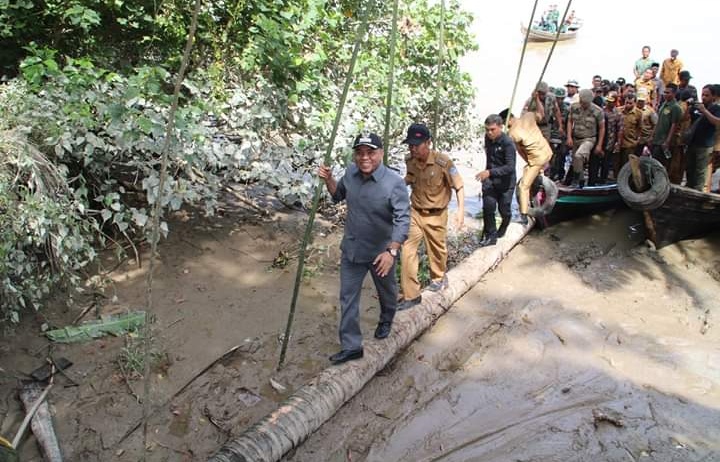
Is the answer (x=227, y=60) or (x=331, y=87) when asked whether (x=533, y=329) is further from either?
(x=227, y=60)

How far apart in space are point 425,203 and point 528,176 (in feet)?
8.74

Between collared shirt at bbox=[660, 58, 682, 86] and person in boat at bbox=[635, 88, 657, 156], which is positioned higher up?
collared shirt at bbox=[660, 58, 682, 86]

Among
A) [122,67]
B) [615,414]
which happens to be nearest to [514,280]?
[615,414]

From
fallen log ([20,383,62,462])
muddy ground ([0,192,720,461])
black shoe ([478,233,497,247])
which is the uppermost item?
black shoe ([478,233,497,247])

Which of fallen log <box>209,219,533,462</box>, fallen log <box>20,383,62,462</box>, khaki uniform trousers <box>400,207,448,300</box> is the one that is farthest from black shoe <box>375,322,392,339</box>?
fallen log <box>20,383,62,462</box>

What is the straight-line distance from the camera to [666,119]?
7449 mm

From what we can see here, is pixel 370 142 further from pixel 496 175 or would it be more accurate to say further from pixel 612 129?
pixel 612 129

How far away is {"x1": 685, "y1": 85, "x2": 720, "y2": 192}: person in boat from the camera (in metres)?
6.79

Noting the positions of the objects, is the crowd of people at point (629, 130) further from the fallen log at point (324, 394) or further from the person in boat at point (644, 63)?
the fallen log at point (324, 394)

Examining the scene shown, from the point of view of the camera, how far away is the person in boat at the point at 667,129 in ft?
24.1

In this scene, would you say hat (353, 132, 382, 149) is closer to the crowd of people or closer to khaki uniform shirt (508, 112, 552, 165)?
khaki uniform shirt (508, 112, 552, 165)

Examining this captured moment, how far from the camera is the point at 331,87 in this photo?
6.16m

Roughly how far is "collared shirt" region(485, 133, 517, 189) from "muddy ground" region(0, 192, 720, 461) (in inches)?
44.0

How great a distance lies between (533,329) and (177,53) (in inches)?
177
